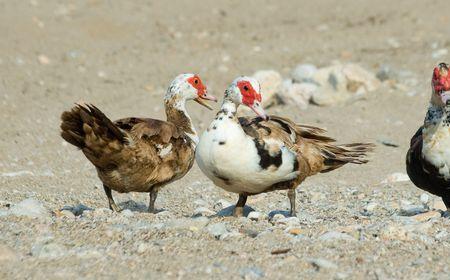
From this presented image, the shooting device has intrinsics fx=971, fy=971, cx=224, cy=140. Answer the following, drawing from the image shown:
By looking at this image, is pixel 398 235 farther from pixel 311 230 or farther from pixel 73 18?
pixel 73 18

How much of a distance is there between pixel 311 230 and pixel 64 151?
17.8 feet

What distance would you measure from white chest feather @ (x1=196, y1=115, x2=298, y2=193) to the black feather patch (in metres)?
0.01

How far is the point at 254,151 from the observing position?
21.9 feet

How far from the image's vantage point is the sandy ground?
5.43m

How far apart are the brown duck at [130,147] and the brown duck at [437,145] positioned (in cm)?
186

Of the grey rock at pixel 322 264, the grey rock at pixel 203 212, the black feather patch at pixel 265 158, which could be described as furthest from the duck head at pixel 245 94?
the grey rock at pixel 322 264

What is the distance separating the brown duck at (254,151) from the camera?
260 inches

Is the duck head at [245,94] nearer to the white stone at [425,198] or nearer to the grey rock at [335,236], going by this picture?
the grey rock at [335,236]

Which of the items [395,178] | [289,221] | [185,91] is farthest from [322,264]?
[395,178]

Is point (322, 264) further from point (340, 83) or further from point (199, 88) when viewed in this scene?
point (340, 83)

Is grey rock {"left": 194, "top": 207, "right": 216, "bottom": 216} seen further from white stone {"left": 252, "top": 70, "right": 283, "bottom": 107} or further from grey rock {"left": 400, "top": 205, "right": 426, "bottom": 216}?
white stone {"left": 252, "top": 70, "right": 283, "bottom": 107}

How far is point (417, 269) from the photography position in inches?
209

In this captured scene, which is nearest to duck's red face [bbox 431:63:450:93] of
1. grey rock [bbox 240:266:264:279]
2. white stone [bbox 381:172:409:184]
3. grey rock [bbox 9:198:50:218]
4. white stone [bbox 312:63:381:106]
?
grey rock [bbox 240:266:264:279]

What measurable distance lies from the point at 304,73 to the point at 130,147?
22.0 feet
